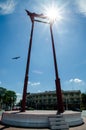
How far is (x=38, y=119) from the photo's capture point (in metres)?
17.6

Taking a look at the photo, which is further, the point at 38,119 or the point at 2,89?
the point at 2,89

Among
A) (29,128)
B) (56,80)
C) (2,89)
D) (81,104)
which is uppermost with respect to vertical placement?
(2,89)

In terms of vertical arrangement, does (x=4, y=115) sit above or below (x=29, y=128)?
above

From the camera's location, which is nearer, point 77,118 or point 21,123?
point 21,123

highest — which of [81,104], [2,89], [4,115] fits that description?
[2,89]

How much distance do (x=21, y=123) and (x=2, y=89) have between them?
3850 inches

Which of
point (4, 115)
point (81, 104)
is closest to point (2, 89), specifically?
point (81, 104)

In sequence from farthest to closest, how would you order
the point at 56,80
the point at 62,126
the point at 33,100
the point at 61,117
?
the point at 33,100 → the point at 56,80 → the point at 61,117 → the point at 62,126

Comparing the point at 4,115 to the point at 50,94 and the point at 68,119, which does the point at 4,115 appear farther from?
the point at 50,94

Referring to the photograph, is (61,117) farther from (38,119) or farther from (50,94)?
(50,94)

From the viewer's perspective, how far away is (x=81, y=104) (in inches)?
3834

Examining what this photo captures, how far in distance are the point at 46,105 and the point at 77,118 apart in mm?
83236

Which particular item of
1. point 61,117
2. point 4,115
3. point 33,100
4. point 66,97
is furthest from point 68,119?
point 33,100

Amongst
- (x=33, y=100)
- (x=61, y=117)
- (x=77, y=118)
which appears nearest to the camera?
(x=61, y=117)
